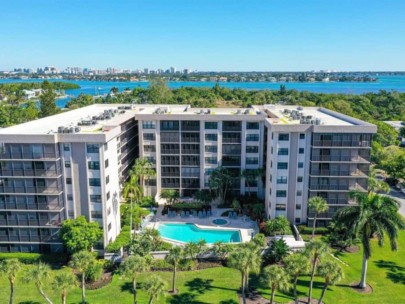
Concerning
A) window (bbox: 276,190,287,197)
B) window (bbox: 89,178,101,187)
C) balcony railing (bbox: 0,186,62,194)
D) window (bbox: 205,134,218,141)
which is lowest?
window (bbox: 276,190,287,197)

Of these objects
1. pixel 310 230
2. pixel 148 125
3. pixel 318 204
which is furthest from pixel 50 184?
pixel 310 230

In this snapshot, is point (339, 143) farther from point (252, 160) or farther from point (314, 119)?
point (252, 160)

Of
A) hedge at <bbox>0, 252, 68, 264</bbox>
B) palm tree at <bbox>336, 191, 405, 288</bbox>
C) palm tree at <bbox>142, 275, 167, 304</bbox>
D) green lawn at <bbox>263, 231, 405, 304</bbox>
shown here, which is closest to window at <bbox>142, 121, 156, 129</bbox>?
hedge at <bbox>0, 252, 68, 264</bbox>

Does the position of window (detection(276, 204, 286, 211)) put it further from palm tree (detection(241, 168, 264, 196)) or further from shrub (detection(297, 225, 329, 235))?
palm tree (detection(241, 168, 264, 196))

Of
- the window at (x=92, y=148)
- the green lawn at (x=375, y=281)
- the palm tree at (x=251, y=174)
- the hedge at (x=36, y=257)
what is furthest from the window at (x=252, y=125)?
the hedge at (x=36, y=257)

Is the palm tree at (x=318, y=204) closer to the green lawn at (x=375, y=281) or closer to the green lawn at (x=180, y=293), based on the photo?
the green lawn at (x=375, y=281)

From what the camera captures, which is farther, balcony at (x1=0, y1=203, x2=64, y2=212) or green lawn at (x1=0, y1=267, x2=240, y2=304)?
balcony at (x1=0, y1=203, x2=64, y2=212)

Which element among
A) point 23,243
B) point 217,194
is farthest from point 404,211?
point 23,243
